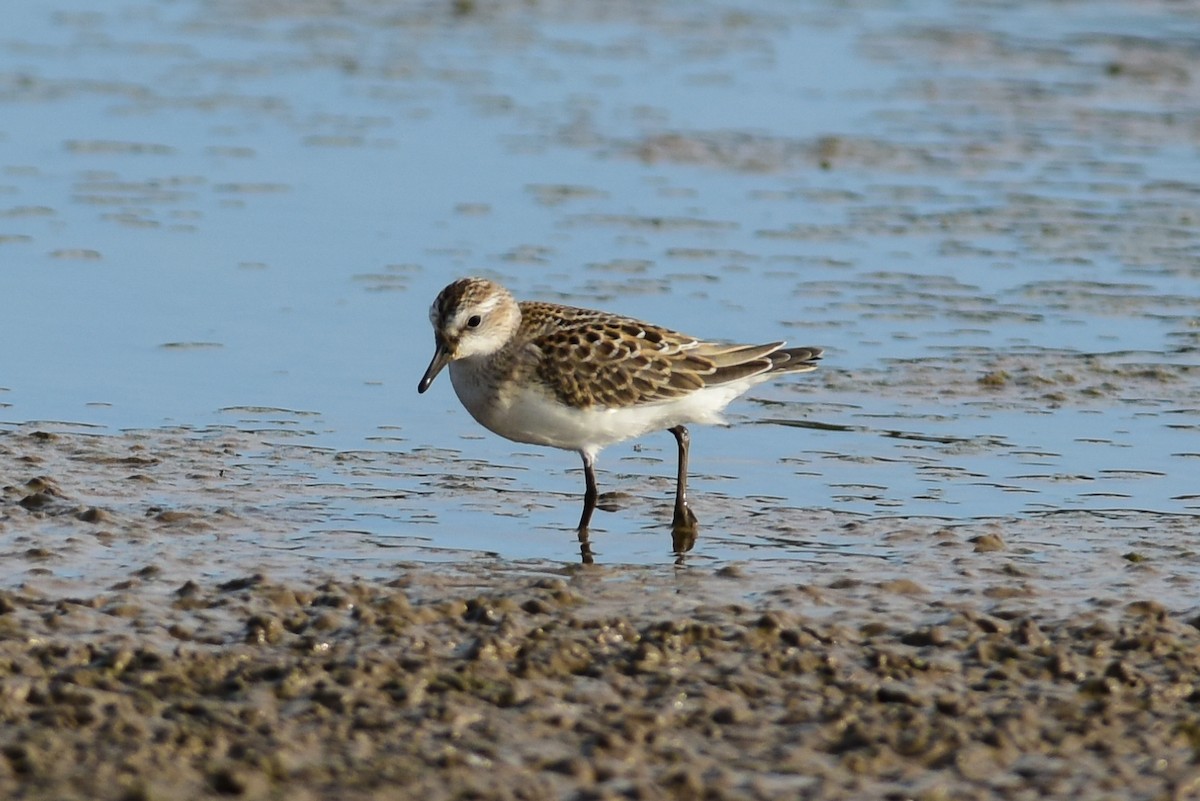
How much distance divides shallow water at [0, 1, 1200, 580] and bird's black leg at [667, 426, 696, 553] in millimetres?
105

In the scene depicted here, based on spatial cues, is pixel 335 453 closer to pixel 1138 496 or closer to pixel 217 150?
pixel 1138 496

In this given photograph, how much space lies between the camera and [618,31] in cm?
2191

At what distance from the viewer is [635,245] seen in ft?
47.1

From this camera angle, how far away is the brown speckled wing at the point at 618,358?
9117 millimetres

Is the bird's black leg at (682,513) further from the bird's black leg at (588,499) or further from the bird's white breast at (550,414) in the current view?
the bird's black leg at (588,499)

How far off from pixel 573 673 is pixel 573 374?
2.45m

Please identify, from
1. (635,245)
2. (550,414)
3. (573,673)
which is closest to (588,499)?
(550,414)

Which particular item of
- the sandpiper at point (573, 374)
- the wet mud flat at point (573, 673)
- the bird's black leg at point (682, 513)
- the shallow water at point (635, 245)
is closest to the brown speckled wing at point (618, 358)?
the sandpiper at point (573, 374)

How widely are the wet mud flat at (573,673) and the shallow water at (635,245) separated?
43cm

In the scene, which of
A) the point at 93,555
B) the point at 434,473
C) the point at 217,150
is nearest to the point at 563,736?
the point at 93,555

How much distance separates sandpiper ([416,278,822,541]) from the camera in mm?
9086

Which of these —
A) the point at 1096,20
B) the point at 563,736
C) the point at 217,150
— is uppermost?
the point at 1096,20

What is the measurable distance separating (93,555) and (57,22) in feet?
47.1

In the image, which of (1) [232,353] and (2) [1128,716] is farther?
(1) [232,353]
